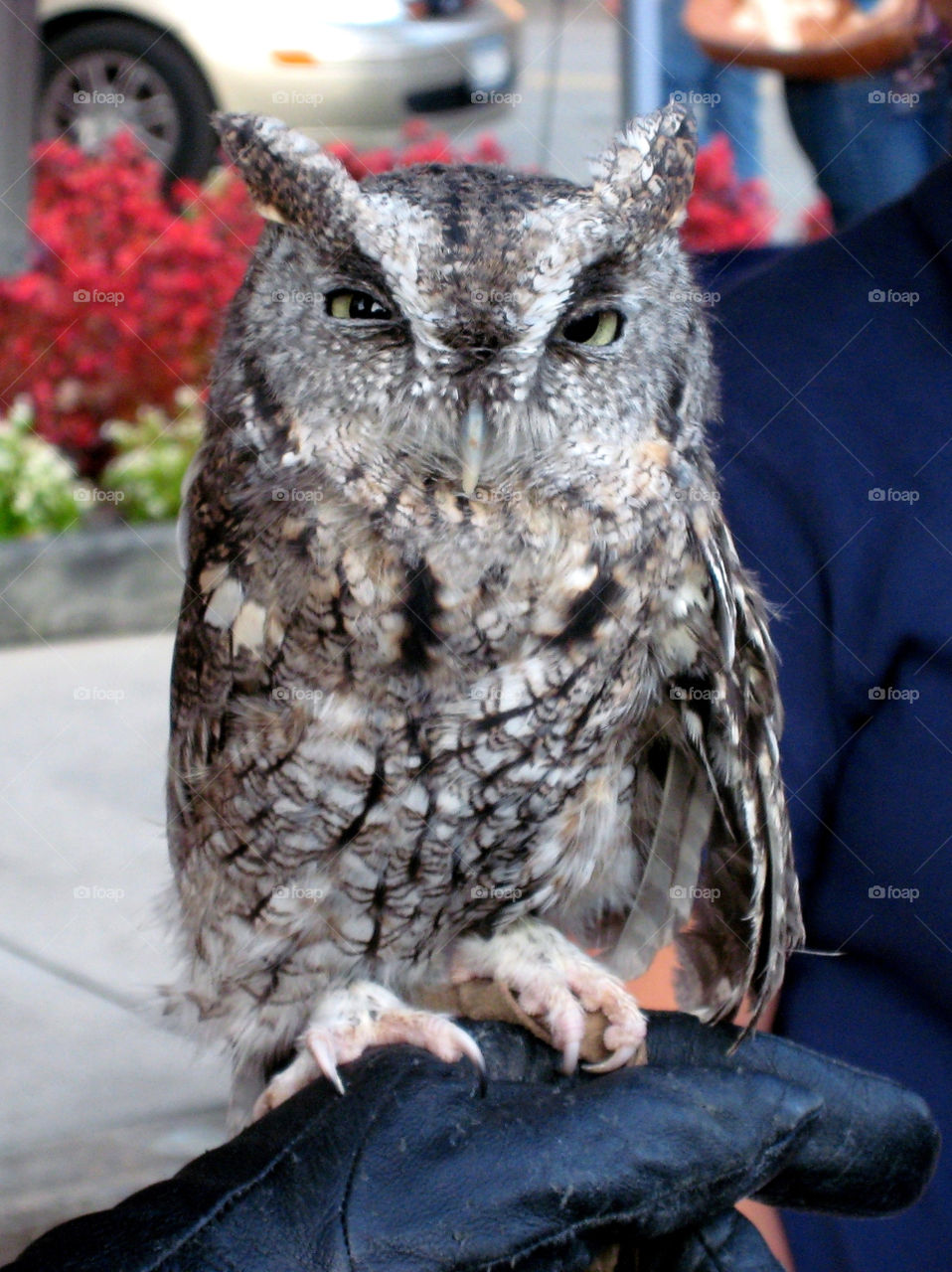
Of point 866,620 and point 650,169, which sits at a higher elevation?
point 650,169

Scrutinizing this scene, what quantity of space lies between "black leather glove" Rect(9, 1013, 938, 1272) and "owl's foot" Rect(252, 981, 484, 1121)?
42 millimetres

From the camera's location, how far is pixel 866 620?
4.30ft

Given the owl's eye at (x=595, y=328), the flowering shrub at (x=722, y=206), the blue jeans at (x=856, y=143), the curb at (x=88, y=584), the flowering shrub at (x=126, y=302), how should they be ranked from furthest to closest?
1. the flowering shrub at (x=722, y=206)
2. the flowering shrub at (x=126, y=302)
3. the curb at (x=88, y=584)
4. the blue jeans at (x=856, y=143)
5. the owl's eye at (x=595, y=328)

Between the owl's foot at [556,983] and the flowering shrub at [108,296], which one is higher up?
the flowering shrub at [108,296]

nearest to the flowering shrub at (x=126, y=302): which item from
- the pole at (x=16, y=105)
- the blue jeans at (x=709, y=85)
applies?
the blue jeans at (x=709, y=85)

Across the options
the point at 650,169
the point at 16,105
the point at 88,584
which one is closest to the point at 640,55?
the point at 88,584

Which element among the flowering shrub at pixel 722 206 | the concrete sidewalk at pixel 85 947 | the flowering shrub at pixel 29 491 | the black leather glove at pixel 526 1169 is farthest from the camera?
the flowering shrub at pixel 722 206

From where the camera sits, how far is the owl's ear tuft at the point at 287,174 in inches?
43.4

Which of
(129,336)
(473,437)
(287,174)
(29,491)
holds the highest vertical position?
(129,336)

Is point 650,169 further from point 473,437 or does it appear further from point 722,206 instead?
point 722,206

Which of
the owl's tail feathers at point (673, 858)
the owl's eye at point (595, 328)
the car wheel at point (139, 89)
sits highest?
the car wheel at point (139, 89)

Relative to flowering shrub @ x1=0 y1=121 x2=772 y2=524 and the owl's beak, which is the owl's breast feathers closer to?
the owl's beak

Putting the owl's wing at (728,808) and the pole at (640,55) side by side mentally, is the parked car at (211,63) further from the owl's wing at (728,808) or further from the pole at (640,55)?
the owl's wing at (728,808)

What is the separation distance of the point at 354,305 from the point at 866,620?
0.57m
